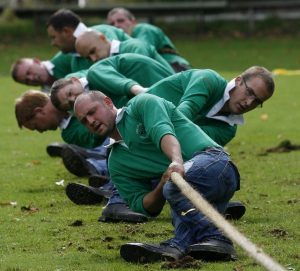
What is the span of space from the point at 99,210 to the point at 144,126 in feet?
6.74

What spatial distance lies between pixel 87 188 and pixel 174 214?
224 cm

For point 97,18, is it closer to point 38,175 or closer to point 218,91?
point 38,175

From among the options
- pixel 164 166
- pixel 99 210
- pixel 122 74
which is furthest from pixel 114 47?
pixel 164 166

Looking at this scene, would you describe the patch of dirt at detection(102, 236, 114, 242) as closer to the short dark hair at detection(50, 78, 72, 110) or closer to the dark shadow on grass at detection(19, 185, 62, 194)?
the short dark hair at detection(50, 78, 72, 110)

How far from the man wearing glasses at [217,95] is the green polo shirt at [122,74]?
89cm

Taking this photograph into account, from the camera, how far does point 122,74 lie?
9.20 meters

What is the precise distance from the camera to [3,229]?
288 inches

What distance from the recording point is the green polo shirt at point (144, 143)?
6.16 m

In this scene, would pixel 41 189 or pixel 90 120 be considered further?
pixel 41 189

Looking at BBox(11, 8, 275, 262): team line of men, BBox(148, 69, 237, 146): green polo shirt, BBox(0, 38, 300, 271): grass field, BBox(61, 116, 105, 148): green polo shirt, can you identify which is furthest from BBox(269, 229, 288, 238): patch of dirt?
BBox(61, 116, 105, 148): green polo shirt

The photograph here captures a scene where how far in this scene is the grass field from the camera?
620 centimetres

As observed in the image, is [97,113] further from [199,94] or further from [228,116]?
[228,116]

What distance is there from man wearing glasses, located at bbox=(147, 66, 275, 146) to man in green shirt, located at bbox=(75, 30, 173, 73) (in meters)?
1.92

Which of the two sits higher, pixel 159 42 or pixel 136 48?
pixel 136 48
